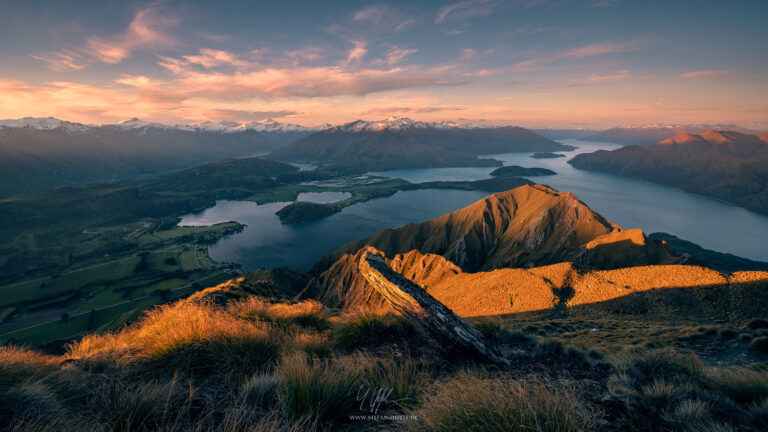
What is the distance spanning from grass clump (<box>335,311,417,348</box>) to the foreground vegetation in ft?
0.18

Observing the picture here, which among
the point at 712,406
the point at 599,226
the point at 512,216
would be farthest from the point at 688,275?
the point at 512,216

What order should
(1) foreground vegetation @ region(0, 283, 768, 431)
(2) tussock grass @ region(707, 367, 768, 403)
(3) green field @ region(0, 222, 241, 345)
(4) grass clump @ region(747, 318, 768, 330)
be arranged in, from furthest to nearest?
(3) green field @ region(0, 222, 241, 345), (4) grass clump @ region(747, 318, 768, 330), (2) tussock grass @ region(707, 367, 768, 403), (1) foreground vegetation @ region(0, 283, 768, 431)

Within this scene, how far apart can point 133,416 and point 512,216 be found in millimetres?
131991

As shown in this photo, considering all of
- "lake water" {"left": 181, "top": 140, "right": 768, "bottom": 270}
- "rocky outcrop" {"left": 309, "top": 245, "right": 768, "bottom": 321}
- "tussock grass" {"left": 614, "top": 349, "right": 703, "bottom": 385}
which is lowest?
"lake water" {"left": 181, "top": 140, "right": 768, "bottom": 270}

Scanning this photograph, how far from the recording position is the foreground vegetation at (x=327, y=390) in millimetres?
3027

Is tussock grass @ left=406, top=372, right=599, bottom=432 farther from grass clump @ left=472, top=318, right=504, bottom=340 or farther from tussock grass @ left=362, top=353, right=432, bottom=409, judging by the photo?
grass clump @ left=472, top=318, right=504, bottom=340

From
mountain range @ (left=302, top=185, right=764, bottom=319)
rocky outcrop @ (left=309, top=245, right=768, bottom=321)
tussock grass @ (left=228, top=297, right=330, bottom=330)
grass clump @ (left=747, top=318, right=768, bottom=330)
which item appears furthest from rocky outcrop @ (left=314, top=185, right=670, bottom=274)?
tussock grass @ (left=228, top=297, right=330, bottom=330)

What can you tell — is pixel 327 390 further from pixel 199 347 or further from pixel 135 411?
pixel 199 347

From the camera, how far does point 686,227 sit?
15175 cm

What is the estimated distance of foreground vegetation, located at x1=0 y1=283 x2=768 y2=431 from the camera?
9.93 feet

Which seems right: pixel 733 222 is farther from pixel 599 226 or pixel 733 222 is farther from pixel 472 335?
pixel 472 335

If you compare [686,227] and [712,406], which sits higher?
[712,406]
